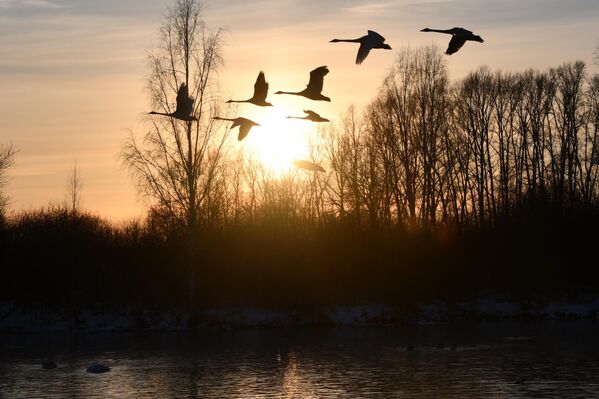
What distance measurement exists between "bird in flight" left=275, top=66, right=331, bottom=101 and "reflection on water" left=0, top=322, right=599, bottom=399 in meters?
6.62

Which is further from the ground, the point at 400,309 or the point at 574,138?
the point at 574,138

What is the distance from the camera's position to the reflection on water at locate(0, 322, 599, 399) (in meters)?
20.5

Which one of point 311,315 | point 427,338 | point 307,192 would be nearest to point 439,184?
point 307,192

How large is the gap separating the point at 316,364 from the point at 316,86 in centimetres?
1091

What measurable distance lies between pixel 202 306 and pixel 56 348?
1076 cm

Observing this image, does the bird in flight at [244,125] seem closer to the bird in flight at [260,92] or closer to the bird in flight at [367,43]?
the bird in flight at [260,92]

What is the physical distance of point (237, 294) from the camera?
42688 mm

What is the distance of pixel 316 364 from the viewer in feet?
84.2

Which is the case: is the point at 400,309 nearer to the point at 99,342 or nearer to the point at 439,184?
the point at 439,184

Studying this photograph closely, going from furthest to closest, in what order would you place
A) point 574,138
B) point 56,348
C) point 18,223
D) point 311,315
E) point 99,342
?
point 574,138
point 18,223
point 311,315
point 99,342
point 56,348

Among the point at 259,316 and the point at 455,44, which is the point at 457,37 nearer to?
the point at 455,44

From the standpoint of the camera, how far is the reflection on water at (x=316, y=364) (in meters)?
20.5

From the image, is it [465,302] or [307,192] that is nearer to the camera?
[465,302]

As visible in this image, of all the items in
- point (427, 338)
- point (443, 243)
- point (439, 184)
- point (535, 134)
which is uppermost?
point (535, 134)
